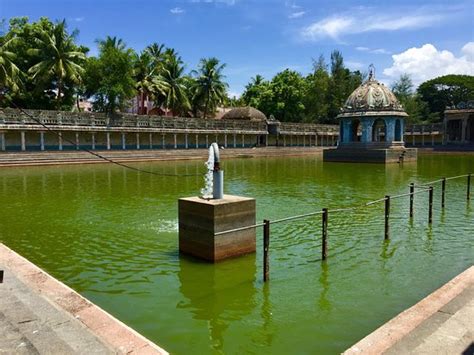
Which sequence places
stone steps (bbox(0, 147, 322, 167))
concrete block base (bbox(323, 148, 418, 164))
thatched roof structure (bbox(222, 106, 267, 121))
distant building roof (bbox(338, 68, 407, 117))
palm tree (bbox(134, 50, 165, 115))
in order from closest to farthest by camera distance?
stone steps (bbox(0, 147, 322, 167))
concrete block base (bbox(323, 148, 418, 164))
distant building roof (bbox(338, 68, 407, 117))
palm tree (bbox(134, 50, 165, 115))
thatched roof structure (bbox(222, 106, 267, 121))

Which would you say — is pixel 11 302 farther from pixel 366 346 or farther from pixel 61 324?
pixel 366 346

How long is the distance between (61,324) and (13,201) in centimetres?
1287

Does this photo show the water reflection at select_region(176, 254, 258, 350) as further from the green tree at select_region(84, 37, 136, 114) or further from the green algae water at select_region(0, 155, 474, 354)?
the green tree at select_region(84, 37, 136, 114)

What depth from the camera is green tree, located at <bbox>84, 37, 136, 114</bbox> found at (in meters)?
44.8

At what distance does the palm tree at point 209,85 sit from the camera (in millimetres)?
61562

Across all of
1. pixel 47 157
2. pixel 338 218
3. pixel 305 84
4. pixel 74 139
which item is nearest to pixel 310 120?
pixel 305 84

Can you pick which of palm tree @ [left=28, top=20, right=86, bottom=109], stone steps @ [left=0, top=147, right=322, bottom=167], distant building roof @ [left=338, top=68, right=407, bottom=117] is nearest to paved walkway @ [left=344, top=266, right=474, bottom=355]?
stone steps @ [left=0, top=147, right=322, bottom=167]

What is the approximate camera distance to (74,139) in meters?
43.9

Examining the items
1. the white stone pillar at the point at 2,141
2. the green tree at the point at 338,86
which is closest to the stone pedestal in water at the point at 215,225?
the white stone pillar at the point at 2,141

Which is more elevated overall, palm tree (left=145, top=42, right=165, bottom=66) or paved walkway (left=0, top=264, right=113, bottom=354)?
palm tree (left=145, top=42, right=165, bottom=66)

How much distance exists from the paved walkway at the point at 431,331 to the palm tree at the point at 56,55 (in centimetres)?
4243

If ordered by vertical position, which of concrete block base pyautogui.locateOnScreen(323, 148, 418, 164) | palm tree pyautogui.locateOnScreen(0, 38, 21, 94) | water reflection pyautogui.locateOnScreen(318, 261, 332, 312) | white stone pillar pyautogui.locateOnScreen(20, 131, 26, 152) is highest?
palm tree pyautogui.locateOnScreen(0, 38, 21, 94)

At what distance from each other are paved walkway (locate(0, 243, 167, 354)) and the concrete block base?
40.7m

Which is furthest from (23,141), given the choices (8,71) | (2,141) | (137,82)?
(137,82)
